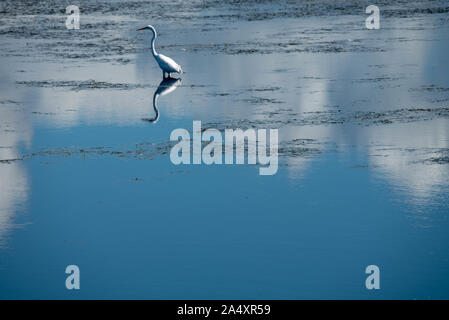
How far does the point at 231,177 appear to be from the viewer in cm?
1141

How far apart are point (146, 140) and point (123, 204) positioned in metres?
2.88

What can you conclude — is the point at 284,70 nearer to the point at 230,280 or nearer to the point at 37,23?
the point at 230,280

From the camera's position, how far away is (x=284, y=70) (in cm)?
1862

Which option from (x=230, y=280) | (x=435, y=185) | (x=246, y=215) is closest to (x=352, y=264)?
(x=230, y=280)

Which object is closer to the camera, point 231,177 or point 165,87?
point 231,177

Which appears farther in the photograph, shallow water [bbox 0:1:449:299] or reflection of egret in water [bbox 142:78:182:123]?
reflection of egret in water [bbox 142:78:182:123]

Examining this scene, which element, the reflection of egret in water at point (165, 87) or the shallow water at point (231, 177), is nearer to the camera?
the shallow water at point (231, 177)

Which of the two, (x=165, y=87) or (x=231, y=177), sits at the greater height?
(x=165, y=87)

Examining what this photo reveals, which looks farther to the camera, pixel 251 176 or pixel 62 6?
pixel 62 6

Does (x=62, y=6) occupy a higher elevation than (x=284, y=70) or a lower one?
higher

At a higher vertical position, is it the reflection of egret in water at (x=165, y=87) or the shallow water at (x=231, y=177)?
the reflection of egret in water at (x=165, y=87)

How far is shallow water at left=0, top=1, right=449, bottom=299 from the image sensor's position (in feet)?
27.7

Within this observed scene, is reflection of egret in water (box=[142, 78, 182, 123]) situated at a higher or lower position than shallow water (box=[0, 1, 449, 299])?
higher

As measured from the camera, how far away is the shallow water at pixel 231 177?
8.45 metres
